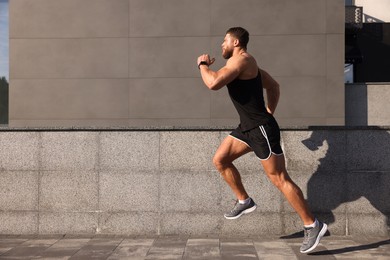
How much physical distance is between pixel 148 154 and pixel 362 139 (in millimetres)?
2655

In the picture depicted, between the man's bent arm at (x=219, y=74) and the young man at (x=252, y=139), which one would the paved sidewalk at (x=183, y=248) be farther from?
the man's bent arm at (x=219, y=74)

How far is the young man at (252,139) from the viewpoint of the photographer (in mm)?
4479

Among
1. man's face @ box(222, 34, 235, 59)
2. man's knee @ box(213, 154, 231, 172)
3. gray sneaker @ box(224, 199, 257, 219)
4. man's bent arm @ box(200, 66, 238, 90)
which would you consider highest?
man's face @ box(222, 34, 235, 59)

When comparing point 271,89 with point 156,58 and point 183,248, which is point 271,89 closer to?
point 183,248

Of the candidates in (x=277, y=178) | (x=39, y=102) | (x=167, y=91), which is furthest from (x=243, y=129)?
(x=39, y=102)

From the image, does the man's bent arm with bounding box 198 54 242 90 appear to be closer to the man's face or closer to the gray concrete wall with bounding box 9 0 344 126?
the man's face

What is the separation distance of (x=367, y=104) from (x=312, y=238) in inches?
342

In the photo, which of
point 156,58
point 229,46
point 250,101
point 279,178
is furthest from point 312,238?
point 156,58

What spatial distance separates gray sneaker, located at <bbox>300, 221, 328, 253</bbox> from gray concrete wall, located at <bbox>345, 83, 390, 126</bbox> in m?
8.08

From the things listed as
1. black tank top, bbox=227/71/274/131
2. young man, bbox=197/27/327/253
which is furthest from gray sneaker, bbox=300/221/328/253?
black tank top, bbox=227/71/274/131

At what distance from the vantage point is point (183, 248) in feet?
15.9

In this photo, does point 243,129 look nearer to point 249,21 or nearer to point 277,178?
point 277,178

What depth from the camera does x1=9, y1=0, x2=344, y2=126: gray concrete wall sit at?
37.2 ft

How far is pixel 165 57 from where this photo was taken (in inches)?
456
